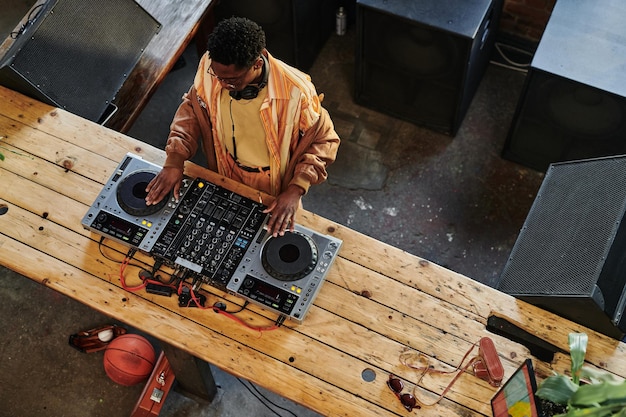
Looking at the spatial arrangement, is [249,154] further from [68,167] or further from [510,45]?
[510,45]

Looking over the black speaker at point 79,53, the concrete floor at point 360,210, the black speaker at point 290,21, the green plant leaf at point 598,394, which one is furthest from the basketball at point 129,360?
the green plant leaf at point 598,394

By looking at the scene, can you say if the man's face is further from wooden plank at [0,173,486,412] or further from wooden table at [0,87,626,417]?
wooden plank at [0,173,486,412]

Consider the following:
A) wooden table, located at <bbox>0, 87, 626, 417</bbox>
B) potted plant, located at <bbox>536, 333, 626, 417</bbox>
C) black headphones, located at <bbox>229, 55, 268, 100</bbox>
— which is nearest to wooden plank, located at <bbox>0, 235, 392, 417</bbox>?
wooden table, located at <bbox>0, 87, 626, 417</bbox>

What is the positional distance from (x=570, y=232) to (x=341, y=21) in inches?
88.8

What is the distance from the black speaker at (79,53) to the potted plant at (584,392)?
1.96 m

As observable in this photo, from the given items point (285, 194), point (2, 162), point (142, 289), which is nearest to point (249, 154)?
point (285, 194)

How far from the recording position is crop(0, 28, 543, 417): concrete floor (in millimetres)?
3002

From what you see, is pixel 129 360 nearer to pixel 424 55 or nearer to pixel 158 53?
pixel 158 53

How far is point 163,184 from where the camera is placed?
2.19m

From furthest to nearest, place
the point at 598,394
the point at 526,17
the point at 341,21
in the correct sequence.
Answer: the point at 341,21, the point at 526,17, the point at 598,394

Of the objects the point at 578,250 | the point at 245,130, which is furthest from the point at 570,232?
the point at 245,130

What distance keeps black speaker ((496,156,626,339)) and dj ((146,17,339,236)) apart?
722 millimetres

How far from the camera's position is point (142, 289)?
214 centimetres

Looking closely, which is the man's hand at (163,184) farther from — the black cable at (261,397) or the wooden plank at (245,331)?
the black cable at (261,397)
